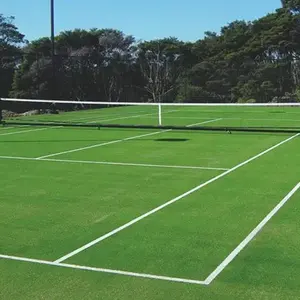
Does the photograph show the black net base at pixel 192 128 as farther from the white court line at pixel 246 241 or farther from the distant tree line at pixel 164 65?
the distant tree line at pixel 164 65

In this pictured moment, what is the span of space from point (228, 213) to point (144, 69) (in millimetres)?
43501

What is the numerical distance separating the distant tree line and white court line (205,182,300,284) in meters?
28.3

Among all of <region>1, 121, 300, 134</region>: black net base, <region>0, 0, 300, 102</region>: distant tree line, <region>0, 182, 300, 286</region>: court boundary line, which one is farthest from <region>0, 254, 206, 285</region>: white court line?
<region>0, 0, 300, 102</region>: distant tree line

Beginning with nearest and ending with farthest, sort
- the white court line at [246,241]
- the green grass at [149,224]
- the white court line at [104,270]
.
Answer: the green grass at [149,224], the white court line at [104,270], the white court line at [246,241]

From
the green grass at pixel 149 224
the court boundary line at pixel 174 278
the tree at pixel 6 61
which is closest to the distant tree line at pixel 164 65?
the tree at pixel 6 61

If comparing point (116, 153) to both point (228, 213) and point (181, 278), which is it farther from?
point (181, 278)

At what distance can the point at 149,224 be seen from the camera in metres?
7.09

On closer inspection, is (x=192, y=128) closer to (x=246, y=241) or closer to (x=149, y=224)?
(x=149, y=224)

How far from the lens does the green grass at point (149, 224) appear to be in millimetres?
5047

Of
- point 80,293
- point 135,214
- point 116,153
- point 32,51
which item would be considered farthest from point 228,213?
point 32,51

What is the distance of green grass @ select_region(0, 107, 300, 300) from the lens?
5.05m

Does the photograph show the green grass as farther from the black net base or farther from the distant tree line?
the distant tree line

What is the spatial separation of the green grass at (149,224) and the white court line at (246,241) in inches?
2.4

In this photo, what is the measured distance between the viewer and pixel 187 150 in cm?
1416
